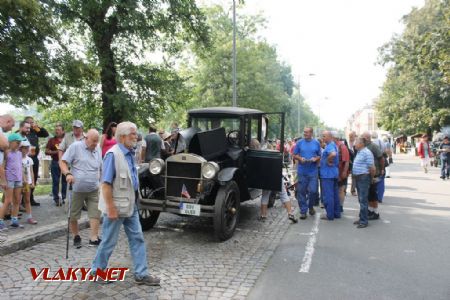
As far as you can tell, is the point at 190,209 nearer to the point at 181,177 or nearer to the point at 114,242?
the point at 181,177

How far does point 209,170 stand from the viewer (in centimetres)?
630

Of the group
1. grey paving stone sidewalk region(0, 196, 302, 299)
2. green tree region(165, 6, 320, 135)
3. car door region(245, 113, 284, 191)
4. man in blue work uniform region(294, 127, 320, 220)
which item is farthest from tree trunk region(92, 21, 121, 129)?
green tree region(165, 6, 320, 135)

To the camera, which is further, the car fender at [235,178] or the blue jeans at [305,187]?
the blue jeans at [305,187]

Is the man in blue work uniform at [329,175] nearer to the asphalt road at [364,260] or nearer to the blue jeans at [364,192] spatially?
the asphalt road at [364,260]

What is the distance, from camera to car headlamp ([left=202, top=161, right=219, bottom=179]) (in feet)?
20.5

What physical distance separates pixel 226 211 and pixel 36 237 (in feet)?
9.82

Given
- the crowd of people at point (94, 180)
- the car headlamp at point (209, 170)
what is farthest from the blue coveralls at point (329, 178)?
the crowd of people at point (94, 180)

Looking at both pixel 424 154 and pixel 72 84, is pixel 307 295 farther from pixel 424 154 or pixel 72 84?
pixel 424 154

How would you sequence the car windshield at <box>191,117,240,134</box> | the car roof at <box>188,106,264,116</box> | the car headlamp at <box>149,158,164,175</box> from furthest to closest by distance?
the car windshield at <box>191,117,240,134</box>
the car roof at <box>188,106,264,116</box>
the car headlamp at <box>149,158,164,175</box>

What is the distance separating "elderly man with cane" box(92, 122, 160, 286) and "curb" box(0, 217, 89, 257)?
5.89 ft

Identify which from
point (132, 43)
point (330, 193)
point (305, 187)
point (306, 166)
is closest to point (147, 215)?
point (305, 187)

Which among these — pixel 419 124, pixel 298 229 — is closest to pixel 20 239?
pixel 298 229

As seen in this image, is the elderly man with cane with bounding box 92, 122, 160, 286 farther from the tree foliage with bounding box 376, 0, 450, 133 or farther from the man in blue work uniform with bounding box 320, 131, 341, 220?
the tree foliage with bounding box 376, 0, 450, 133

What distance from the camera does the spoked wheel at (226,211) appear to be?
20.2 ft
